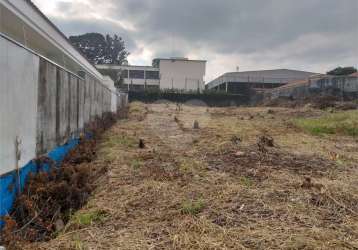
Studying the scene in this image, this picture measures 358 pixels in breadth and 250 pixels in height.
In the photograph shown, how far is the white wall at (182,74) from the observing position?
48.9 metres

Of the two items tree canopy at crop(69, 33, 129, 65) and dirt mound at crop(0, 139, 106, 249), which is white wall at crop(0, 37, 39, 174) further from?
tree canopy at crop(69, 33, 129, 65)

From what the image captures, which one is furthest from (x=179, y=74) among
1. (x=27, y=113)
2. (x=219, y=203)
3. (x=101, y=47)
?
(x=219, y=203)

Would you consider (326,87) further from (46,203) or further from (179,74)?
Answer: (179,74)

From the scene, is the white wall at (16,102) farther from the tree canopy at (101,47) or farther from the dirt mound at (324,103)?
the tree canopy at (101,47)

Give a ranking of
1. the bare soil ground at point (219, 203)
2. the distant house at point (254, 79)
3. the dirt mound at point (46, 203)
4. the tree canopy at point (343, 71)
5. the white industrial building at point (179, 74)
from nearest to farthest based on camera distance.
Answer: the bare soil ground at point (219, 203), the dirt mound at point (46, 203), the tree canopy at point (343, 71), the distant house at point (254, 79), the white industrial building at point (179, 74)

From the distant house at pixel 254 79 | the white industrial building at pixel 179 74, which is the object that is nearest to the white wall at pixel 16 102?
the distant house at pixel 254 79

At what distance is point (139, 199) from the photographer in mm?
3682

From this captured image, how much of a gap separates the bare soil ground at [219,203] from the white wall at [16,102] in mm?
824

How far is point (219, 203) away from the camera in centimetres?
350

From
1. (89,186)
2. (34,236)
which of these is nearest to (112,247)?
(34,236)

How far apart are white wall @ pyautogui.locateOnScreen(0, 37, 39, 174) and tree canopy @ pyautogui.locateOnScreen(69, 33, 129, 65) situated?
58.4 meters

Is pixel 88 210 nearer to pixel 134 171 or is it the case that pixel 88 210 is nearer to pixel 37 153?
pixel 37 153

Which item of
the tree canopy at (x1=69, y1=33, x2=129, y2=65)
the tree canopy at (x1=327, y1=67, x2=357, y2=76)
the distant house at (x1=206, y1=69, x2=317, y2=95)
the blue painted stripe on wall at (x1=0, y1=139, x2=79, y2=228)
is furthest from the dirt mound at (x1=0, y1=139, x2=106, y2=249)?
the tree canopy at (x1=69, y1=33, x2=129, y2=65)

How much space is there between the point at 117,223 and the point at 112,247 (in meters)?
0.48
